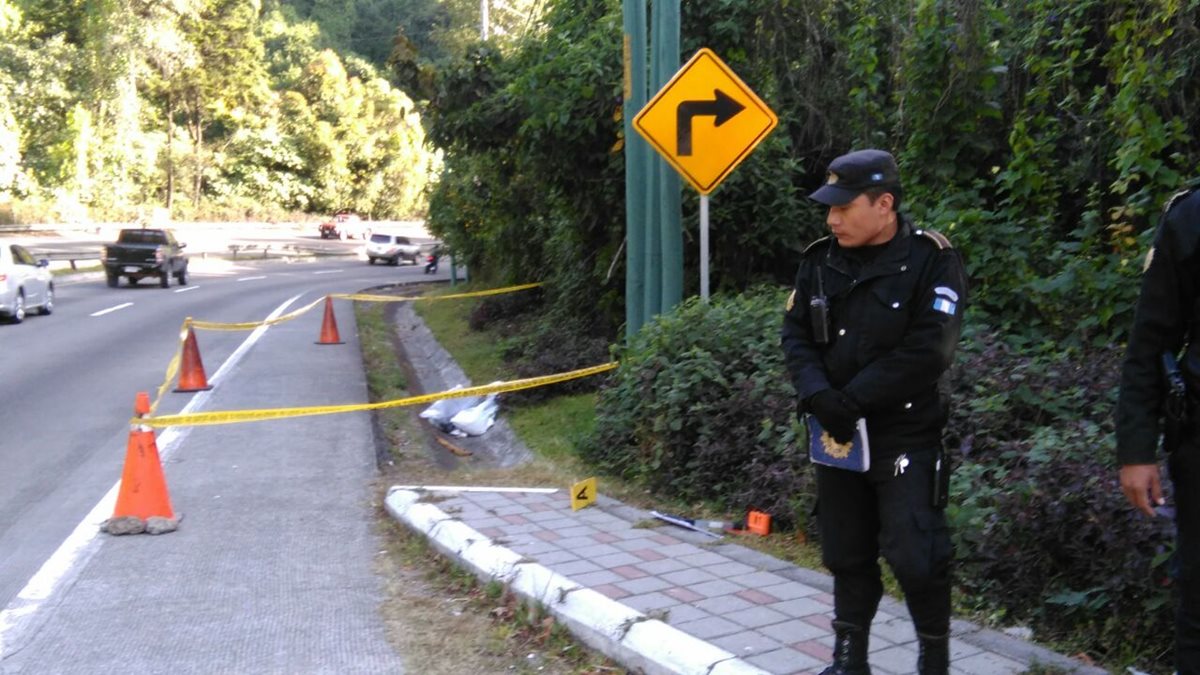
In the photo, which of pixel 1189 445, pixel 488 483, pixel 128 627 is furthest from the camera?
pixel 488 483

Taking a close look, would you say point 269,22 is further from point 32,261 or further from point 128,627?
point 128,627

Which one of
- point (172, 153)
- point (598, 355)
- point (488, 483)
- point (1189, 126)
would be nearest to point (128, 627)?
point (488, 483)

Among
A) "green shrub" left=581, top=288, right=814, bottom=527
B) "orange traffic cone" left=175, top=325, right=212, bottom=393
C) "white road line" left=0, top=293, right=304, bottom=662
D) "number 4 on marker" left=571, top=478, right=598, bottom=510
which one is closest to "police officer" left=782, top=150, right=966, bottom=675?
"green shrub" left=581, top=288, right=814, bottom=527

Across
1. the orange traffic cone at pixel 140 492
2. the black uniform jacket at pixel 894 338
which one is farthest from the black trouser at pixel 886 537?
the orange traffic cone at pixel 140 492

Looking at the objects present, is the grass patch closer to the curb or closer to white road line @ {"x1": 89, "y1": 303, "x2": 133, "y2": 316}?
white road line @ {"x1": 89, "y1": 303, "x2": 133, "y2": 316}

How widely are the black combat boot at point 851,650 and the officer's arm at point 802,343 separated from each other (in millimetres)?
850

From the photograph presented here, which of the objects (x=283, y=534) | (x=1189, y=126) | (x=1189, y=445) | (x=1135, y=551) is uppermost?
(x=1189, y=126)

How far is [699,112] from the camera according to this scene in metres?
8.16

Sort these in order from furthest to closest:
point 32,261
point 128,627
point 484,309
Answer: point 32,261, point 484,309, point 128,627

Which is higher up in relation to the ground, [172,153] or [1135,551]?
[172,153]

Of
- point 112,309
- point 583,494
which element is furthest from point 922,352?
point 112,309

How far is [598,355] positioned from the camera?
500 inches

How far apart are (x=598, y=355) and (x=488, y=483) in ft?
15.2

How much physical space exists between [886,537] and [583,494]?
12.1 feet
